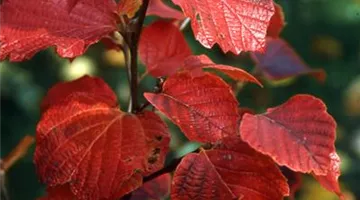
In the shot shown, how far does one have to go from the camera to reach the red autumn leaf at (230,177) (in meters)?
0.75

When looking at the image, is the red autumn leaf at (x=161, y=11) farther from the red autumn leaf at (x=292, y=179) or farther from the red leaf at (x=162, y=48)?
the red autumn leaf at (x=292, y=179)

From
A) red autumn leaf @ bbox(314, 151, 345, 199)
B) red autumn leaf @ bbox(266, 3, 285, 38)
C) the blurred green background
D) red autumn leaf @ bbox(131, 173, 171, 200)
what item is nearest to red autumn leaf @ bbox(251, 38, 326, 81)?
red autumn leaf @ bbox(266, 3, 285, 38)

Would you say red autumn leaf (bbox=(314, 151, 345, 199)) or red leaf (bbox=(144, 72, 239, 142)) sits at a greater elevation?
red leaf (bbox=(144, 72, 239, 142))

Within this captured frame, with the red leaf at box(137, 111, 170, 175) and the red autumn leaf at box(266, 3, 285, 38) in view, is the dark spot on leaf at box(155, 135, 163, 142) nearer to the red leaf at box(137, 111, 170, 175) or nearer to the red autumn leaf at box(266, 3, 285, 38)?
the red leaf at box(137, 111, 170, 175)

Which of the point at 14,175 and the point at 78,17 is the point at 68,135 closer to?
the point at 78,17

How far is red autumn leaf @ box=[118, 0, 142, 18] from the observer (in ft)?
2.46

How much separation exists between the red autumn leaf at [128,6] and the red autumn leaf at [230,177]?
15 centimetres

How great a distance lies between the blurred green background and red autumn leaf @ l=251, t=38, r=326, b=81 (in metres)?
1.08

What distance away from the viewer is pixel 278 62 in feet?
3.70

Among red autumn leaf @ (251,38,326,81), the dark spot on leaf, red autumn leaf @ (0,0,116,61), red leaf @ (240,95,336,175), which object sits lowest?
red autumn leaf @ (251,38,326,81)

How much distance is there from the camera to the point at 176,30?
98 centimetres

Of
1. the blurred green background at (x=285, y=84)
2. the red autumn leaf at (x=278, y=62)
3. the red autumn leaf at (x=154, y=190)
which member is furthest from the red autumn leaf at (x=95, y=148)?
the blurred green background at (x=285, y=84)

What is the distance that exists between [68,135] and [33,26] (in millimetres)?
108

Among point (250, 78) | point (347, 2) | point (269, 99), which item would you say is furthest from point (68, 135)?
point (347, 2)
